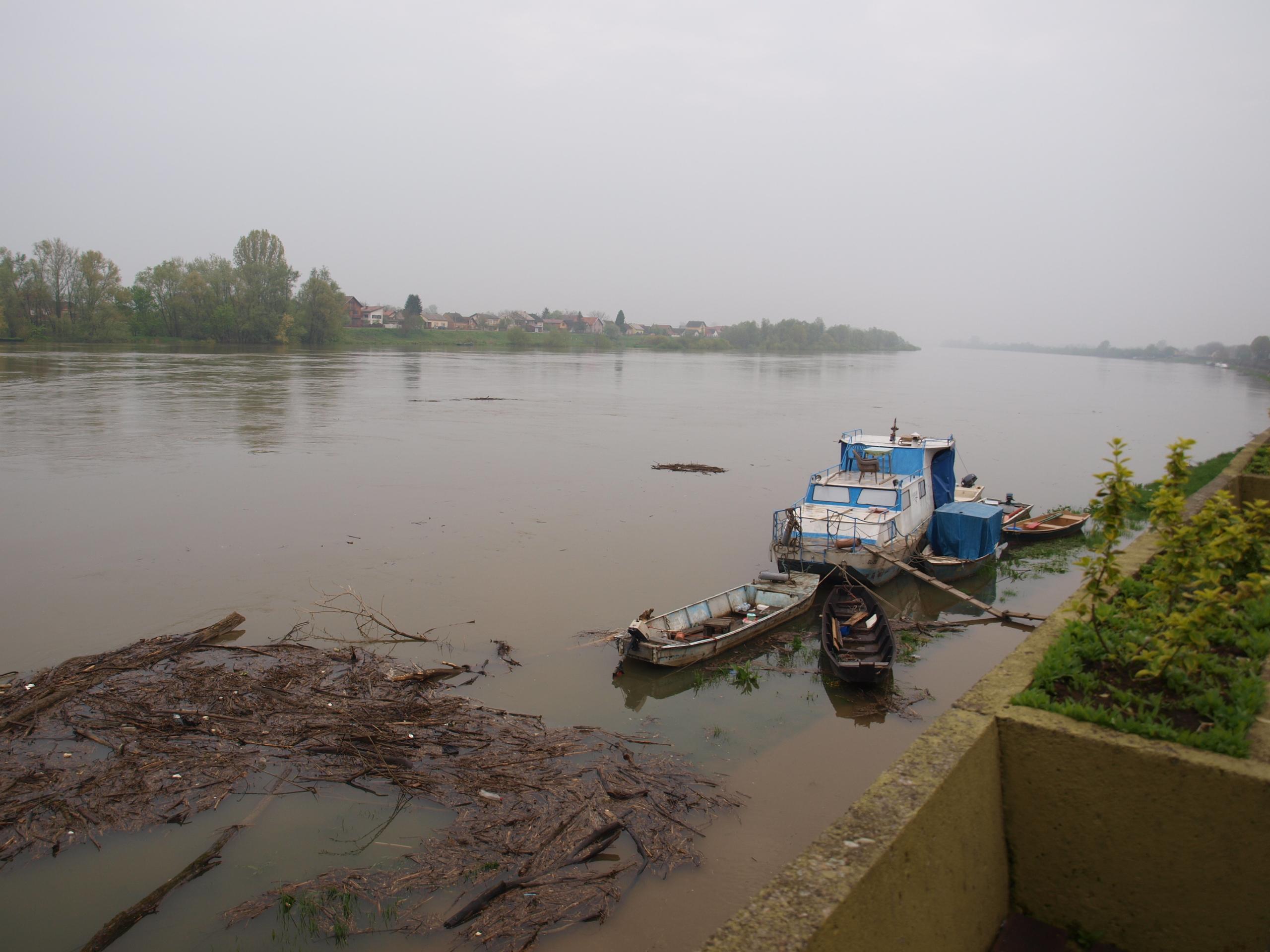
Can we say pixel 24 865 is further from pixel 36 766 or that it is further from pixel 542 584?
pixel 542 584

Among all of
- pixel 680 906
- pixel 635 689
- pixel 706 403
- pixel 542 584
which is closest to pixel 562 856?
pixel 680 906

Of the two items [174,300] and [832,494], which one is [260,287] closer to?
[174,300]

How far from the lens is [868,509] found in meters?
18.6

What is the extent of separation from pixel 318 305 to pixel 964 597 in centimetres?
10550

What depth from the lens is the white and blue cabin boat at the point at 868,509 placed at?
667 inches

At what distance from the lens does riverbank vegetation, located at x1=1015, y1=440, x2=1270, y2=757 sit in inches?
175

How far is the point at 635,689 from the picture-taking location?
1254 cm

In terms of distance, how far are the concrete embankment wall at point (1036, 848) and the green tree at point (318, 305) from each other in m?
113

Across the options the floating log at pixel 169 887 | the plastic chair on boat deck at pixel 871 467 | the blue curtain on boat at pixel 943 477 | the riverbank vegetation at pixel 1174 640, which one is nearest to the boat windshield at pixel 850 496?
the plastic chair on boat deck at pixel 871 467

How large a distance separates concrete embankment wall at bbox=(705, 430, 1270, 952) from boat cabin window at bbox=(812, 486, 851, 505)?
14.6 meters

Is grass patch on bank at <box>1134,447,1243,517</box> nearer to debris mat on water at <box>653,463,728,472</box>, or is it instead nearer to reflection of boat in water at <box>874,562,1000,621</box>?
reflection of boat in water at <box>874,562,1000,621</box>

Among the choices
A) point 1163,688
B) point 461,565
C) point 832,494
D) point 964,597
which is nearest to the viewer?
point 1163,688

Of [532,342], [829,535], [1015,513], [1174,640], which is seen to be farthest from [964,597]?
[532,342]

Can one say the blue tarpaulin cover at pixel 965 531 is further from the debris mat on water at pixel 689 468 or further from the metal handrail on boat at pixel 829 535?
the debris mat on water at pixel 689 468
